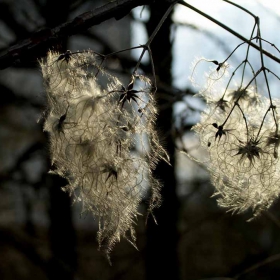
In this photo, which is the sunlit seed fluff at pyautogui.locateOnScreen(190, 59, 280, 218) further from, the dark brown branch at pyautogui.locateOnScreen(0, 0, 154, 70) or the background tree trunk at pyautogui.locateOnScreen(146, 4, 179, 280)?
the background tree trunk at pyautogui.locateOnScreen(146, 4, 179, 280)

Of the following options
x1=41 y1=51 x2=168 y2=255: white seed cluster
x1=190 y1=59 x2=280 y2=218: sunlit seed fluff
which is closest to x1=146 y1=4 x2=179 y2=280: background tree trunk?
x1=190 y1=59 x2=280 y2=218: sunlit seed fluff

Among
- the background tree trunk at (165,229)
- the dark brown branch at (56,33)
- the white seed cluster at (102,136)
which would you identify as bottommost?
the white seed cluster at (102,136)

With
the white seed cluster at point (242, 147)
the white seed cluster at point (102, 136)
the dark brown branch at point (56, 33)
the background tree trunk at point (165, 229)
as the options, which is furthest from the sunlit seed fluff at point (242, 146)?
the background tree trunk at point (165, 229)

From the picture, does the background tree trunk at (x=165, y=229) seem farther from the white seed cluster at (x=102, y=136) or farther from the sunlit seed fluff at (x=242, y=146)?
the white seed cluster at (x=102, y=136)

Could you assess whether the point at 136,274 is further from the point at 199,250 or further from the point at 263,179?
the point at 263,179

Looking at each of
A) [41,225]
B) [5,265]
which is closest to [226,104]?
[5,265]

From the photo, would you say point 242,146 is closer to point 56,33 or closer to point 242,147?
point 242,147

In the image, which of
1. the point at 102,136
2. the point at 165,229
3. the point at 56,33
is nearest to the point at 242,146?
the point at 102,136
